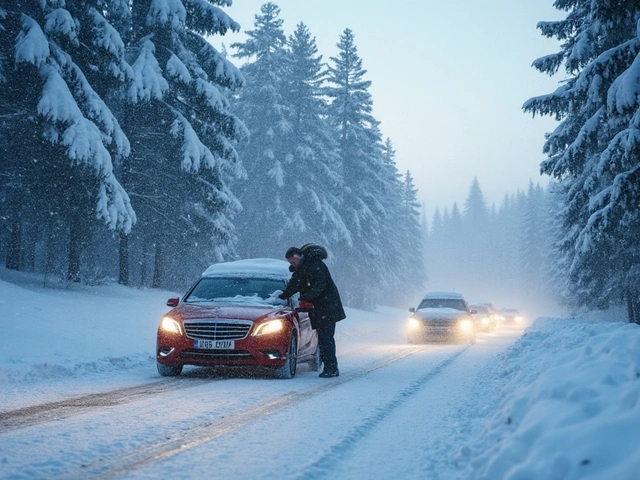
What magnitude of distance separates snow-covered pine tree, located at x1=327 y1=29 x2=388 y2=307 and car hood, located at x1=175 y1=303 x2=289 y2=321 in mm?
33442

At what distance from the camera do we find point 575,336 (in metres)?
9.30

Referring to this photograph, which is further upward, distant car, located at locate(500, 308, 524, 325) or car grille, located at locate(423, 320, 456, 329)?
car grille, located at locate(423, 320, 456, 329)

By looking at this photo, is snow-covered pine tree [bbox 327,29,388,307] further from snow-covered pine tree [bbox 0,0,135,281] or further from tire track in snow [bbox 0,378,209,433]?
tire track in snow [bbox 0,378,209,433]

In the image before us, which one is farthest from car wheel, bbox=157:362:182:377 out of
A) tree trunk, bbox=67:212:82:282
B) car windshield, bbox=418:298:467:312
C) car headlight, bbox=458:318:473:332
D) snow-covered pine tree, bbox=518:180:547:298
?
snow-covered pine tree, bbox=518:180:547:298

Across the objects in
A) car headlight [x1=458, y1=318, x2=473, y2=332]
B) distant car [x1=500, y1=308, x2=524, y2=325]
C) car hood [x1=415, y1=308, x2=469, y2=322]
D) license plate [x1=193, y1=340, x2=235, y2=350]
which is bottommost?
distant car [x1=500, y1=308, x2=524, y2=325]

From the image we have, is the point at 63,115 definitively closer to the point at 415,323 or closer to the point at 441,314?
the point at 415,323

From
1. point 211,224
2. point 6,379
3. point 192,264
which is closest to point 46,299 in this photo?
point 6,379

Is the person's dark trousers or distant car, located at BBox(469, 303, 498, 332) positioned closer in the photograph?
the person's dark trousers

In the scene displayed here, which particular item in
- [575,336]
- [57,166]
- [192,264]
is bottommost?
[575,336]

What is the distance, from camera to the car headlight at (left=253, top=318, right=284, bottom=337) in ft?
32.0

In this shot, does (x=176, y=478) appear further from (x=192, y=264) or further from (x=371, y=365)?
(x=192, y=264)

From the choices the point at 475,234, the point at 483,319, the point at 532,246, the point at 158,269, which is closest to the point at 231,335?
the point at 158,269

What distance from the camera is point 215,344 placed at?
9.68m

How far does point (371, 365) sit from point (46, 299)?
834cm
